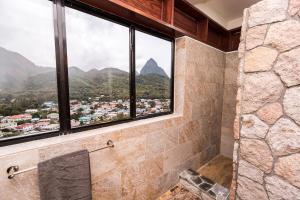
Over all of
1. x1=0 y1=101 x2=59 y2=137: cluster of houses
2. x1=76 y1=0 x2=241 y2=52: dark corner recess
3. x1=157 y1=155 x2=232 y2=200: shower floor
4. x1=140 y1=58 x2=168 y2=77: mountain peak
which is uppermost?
x1=76 y1=0 x2=241 y2=52: dark corner recess

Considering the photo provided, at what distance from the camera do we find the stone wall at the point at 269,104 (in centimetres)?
95

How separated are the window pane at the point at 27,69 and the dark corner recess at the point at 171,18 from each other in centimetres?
43

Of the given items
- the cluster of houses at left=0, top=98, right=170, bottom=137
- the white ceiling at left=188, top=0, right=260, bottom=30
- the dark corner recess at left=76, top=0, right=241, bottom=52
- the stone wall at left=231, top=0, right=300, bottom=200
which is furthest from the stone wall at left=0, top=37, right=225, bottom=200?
→ the stone wall at left=231, top=0, right=300, bottom=200

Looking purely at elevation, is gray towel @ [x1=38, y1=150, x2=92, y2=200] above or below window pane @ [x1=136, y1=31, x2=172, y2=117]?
below

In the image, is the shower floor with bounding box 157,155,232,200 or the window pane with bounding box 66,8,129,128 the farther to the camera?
the shower floor with bounding box 157,155,232,200

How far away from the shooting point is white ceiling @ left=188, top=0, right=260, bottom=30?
7.49 ft

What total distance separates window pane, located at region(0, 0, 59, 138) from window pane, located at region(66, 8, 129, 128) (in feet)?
0.49

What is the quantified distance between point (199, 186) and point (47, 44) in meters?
2.16

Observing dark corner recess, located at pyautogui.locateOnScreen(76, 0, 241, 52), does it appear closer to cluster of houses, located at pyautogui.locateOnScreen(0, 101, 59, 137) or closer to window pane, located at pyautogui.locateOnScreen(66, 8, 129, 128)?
window pane, located at pyautogui.locateOnScreen(66, 8, 129, 128)

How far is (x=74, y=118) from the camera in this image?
50.1 inches

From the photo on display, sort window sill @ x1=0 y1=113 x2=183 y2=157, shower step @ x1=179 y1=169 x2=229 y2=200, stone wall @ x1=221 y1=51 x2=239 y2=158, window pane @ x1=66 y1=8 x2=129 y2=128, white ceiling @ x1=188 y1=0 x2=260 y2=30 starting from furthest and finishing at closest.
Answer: stone wall @ x1=221 y1=51 x2=239 y2=158 < white ceiling @ x1=188 y1=0 x2=260 y2=30 < shower step @ x1=179 y1=169 x2=229 y2=200 < window pane @ x1=66 y1=8 x2=129 y2=128 < window sill @ x1=0 y1=113 x2=183 y2=157

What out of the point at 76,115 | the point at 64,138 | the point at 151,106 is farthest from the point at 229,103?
the point at 64,138

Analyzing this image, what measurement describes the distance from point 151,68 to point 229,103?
183 centimetres

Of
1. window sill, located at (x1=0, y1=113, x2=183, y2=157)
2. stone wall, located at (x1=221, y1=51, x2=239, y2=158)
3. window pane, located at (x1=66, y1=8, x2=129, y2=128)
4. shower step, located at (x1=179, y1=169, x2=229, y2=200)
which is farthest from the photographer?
stone wall, located at (x1=221, y1=51, x2=239, y2=158)
